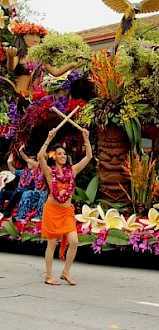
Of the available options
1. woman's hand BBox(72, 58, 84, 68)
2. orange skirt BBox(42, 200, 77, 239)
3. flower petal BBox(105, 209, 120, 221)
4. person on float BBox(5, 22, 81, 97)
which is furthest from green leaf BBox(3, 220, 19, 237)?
person on float BBox(5, 22, 81, 97)

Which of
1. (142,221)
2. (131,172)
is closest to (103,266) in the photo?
(142,221)

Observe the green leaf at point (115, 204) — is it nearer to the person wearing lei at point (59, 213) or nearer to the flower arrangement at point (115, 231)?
the flower arrangement at point (115, 231)

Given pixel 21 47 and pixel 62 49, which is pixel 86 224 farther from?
pixel 21 47

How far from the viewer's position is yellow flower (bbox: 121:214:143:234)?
32.1 ft

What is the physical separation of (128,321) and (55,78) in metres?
7.49

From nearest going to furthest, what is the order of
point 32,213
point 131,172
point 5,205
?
point 131,172 < point 32,213 < point 5,205

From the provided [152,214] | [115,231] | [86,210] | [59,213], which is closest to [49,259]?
[59,213]

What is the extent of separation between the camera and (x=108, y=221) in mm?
10055

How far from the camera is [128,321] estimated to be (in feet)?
19.9

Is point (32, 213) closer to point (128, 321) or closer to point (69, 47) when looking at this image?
point (69, 47)

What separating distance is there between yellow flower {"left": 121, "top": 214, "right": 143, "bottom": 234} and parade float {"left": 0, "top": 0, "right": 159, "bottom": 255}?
1 centimetres

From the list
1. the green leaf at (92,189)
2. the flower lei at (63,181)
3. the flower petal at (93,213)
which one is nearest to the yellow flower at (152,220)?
the flower petal at (93,213)

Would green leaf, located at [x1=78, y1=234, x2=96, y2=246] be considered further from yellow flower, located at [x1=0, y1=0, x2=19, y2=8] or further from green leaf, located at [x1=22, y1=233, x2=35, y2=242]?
yellow flower, located at [x1=0, y1=0, x2=19, y2=8]

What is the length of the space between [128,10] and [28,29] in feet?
9.46
